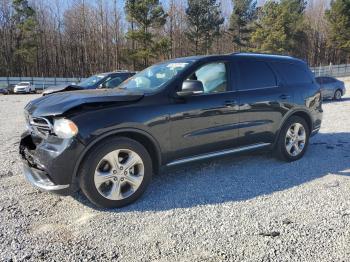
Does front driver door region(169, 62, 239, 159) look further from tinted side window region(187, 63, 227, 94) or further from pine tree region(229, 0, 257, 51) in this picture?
pine tree region(229, 0, 257, 51)

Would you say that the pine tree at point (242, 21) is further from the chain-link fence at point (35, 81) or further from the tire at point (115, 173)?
the tire at point (115, 173)

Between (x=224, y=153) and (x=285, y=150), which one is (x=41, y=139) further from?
(x=285, y=150)

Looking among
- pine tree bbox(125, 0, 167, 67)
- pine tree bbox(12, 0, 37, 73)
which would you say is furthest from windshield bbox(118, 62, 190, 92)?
pine tree bbox(12, 0, 37, 73)

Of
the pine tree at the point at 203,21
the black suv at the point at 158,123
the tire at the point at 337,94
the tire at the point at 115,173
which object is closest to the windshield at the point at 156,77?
the black suv at the point at 158,123

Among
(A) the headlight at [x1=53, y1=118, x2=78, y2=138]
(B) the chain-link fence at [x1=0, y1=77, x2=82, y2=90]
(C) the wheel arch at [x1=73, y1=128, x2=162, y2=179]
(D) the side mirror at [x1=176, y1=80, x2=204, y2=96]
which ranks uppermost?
(B) the chain-link fence at [x1=0, y1=77, x2=82, y2=90]

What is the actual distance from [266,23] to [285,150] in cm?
4580

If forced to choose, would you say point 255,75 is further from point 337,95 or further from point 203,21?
point 203,21

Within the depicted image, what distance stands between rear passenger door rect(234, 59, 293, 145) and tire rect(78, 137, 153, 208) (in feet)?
5.42

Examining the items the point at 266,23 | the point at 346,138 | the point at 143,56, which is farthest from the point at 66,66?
the point at 346,138

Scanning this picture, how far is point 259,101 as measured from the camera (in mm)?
5000

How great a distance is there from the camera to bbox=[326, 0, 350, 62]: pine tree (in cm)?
5020

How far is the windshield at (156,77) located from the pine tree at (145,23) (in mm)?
34683

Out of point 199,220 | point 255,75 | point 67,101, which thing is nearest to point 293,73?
point 255,75

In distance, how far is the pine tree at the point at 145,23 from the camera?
37.5m
